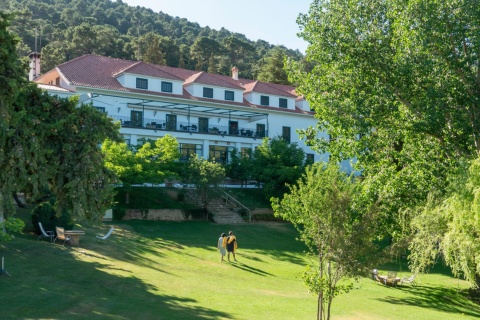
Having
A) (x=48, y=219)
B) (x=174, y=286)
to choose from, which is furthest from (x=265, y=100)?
(x=174, y=286)

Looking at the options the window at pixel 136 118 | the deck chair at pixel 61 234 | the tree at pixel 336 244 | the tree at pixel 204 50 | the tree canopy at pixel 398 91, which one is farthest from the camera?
the tree at pixel 204 50

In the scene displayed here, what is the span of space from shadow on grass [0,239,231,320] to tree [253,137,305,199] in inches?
975

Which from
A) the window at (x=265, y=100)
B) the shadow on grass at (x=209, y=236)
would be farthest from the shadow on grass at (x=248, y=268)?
the window at (x=265, y=100)

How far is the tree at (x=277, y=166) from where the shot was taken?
155 ft

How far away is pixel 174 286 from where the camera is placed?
21.8 metres

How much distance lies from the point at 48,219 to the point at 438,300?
1983cm

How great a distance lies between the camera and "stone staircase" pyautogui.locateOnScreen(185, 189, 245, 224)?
146 feet

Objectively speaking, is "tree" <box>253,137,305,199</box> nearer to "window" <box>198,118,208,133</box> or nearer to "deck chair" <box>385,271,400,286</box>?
"window" <box>198,118,208,133</box>

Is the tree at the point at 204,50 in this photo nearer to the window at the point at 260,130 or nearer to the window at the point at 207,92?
the window at the point at 260,130

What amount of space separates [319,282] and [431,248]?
278 inches

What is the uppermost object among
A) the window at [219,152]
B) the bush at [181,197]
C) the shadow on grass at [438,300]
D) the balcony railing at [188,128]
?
the balcony railing at [188,128]

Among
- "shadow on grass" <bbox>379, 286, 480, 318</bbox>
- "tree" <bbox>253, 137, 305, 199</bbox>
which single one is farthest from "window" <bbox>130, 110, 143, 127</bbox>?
"shadow on grass" <bbox>379, 286, 480, 318</bbox>

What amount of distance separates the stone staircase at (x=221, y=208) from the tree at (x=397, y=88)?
720 inches

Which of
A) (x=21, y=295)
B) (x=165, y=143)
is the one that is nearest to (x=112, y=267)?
(x=21, y=295)
